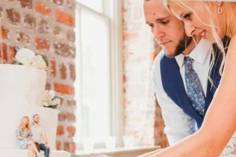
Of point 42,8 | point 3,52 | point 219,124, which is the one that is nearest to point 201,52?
point 219,124

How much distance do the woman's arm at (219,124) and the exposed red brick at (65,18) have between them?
138cm

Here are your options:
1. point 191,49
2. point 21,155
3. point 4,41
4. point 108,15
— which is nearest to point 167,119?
point 191,49

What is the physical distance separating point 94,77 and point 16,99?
7.20 ft

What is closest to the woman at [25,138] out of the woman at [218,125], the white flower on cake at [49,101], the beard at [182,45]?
the white flower on cake at [49,101]

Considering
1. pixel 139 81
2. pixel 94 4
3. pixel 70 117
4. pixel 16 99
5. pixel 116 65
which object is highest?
pixel 94 4

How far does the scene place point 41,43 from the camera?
2311mm

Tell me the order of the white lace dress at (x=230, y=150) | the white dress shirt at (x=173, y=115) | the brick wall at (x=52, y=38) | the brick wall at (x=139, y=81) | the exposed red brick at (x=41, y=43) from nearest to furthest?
the white lace dress at (x=230, y=150), the white dress shirt at (x=173, y=115), the brick wall at (x=52, y=38), the exposed red brick at (x=41, y=43), the brick wall at (x=139, y=81)

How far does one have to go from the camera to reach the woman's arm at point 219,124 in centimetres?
122

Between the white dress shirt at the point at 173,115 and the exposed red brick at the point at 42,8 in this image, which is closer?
the white dress shirt at the point at 173,115

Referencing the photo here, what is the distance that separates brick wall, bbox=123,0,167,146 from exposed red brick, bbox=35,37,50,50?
129 centimetres

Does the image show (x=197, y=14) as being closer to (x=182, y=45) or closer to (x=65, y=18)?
(x=182, y=45)

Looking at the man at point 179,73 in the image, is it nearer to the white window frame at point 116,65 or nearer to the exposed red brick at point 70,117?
the exposed red brick at point 70,117

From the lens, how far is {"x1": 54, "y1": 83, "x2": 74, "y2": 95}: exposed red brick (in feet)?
8.03

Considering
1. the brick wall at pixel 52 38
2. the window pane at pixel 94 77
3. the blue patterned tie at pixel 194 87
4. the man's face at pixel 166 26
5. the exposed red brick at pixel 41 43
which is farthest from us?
the window pane at pixel 94 77
